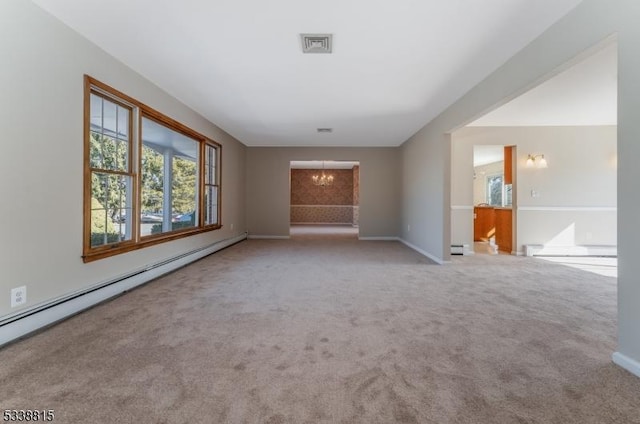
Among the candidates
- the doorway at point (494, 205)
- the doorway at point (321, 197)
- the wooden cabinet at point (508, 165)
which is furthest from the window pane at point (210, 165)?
the doorway at point (321, 197)

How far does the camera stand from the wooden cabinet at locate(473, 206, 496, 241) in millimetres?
7273

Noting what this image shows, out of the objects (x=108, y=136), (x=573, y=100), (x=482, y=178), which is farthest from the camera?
(x=482, y=178)

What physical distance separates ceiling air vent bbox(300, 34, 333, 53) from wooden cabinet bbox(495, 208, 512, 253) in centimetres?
516

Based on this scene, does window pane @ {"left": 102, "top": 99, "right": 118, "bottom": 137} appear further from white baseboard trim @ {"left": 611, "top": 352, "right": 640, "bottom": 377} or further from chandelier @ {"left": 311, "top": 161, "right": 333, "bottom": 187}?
chandelier @ {"left": 311, "top": 161, "right": 333, "bottom": 187}

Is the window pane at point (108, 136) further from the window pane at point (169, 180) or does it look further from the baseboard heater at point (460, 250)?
the baseboard heater at point (460, 250)

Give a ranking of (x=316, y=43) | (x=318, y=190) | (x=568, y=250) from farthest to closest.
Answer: (x=318, y=190), (x=568, y=250), (x=316, y=43)

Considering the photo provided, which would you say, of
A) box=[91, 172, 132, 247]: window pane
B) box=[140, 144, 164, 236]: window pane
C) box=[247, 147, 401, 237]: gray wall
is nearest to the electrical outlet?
box=[91, 172, 132, 247]: window pane

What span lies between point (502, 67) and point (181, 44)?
10.6 feet

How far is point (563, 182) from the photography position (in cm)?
583

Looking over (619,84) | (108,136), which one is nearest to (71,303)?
(108,136)

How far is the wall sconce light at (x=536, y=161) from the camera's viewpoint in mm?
5795

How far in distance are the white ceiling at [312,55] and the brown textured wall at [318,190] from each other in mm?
8723

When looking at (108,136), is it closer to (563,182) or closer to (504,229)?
(504,229)

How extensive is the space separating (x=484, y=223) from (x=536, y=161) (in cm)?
212
